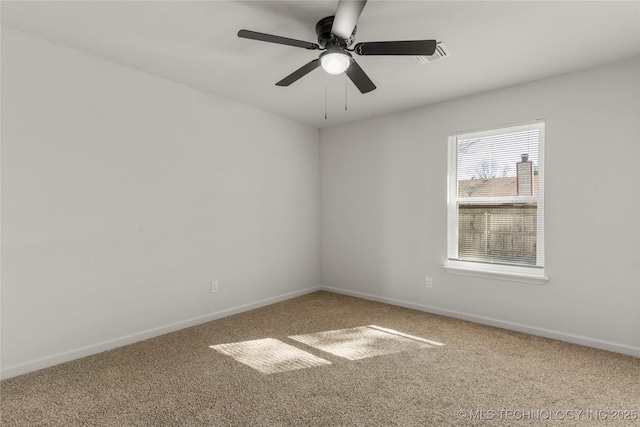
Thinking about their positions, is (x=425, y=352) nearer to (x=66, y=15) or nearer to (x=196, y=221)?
(x=196, y=221)

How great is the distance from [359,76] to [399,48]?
0.42 metres

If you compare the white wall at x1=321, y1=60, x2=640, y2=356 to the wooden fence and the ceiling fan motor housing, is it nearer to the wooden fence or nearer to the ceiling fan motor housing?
the wooden fence

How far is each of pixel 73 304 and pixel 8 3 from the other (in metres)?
2.10

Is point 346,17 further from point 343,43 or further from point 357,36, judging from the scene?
point 357,36

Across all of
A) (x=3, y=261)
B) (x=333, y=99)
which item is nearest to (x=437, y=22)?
(x=333, y=99)

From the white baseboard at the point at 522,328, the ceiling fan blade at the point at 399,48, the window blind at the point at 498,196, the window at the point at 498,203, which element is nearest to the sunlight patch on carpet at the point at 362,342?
the white baseboard at the point at 522,328

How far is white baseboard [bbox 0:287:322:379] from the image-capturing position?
2.39 meters

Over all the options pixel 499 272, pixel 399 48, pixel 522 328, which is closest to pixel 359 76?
pixel 399 48

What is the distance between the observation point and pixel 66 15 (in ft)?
7.24

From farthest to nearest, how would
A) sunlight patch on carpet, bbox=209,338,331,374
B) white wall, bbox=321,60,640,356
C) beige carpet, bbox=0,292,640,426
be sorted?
white wall, bbox=321,60,640,356 < sunlight patch on carpet, bbox=209,338,331,374 < beige carpet, bbox=0,292,640,426

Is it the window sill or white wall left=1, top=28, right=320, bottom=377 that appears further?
the window sill

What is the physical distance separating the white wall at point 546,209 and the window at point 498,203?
98 mm

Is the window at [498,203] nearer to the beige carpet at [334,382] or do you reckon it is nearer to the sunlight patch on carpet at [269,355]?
the beige carpet at [334,382]

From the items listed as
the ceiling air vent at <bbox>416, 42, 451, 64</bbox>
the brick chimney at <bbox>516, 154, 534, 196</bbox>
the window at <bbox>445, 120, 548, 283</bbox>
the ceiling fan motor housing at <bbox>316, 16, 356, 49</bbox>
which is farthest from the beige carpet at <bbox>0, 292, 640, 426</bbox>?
the ceiling air vent at <bbox>416, 42, 451, 64</bbox>
